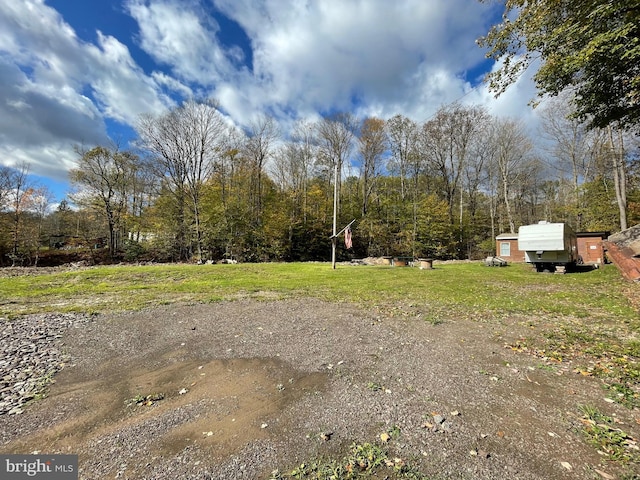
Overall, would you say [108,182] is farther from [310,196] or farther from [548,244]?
[548,244]

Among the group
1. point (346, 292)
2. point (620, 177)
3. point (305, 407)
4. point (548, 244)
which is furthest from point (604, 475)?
point (620, 177)

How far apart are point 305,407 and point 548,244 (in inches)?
640

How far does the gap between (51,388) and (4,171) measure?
1264 inches

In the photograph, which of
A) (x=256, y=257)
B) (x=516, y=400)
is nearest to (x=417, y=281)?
(x=516, y=400)

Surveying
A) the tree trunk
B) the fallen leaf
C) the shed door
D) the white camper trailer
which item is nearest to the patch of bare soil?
the fallen leaf

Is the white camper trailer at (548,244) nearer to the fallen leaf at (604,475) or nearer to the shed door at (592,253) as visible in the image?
the shed door at (592,253)

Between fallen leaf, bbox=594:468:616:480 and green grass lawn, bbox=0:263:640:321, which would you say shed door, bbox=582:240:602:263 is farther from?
fallen leaf, bbox=594:468:616:480

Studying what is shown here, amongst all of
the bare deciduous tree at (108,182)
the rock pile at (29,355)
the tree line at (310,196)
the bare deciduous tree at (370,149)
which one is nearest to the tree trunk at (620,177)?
the tree line at (310,196)

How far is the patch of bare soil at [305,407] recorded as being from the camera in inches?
91.6

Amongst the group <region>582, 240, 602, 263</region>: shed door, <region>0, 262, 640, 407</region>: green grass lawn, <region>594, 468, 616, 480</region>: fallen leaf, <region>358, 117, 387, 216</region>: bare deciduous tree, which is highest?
<region>358, 117, 387, 216</region>: bare deciduous tree

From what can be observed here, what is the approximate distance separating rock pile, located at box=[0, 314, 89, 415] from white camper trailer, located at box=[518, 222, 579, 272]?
1846 centimetres

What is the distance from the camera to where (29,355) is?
4.54 m

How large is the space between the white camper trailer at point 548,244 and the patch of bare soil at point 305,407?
1179cm

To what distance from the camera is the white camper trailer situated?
45.8 ft
